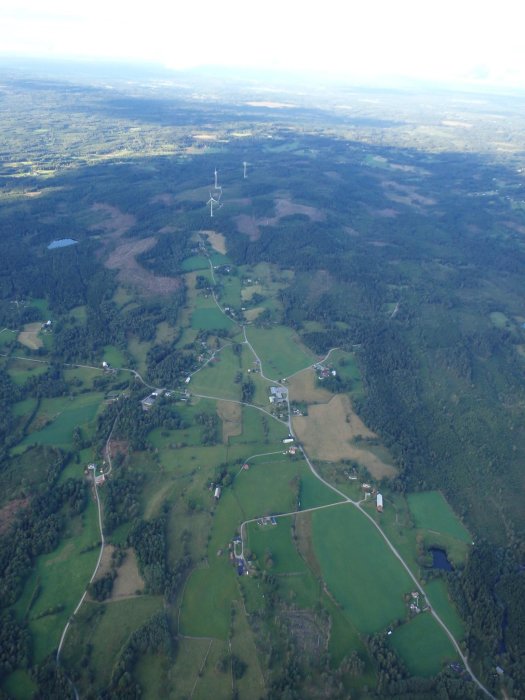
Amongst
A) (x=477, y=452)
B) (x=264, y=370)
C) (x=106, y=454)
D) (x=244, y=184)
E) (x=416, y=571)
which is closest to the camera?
(x=416, y=571)

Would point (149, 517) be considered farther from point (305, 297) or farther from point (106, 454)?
point (305, 297)

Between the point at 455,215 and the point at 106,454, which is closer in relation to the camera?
the point at 106,454

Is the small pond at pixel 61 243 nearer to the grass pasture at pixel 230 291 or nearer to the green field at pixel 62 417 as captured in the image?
the grass pasture at pixel 230 291

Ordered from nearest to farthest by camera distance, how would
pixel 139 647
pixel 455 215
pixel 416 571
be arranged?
1. pixel 139 647
2. pixel 416 571
3. pixel 455 215

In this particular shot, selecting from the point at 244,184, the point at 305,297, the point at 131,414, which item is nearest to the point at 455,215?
the point at 244,184

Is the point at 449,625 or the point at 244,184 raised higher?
the point at 244,184

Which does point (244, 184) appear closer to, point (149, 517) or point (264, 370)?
point (264, 370)

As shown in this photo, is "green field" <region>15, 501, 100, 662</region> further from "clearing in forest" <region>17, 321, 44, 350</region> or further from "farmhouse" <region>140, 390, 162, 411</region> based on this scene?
"clearing in forest" <region>17, 321, 44, 350</region>
